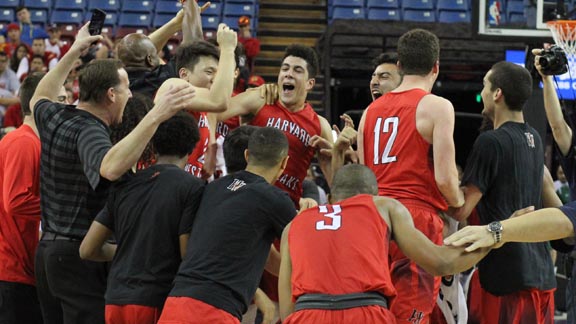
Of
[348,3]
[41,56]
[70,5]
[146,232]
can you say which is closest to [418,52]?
[146,232]

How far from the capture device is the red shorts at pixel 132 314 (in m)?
4.82

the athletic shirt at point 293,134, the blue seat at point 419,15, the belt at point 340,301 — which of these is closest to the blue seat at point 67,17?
the blue seat at point 419,15

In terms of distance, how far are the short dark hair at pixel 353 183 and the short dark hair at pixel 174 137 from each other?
2.83ft

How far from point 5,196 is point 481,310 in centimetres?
323

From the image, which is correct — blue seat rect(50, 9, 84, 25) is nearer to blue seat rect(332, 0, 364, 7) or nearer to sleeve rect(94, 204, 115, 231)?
blue seat rect(332, 0, 364, 7)

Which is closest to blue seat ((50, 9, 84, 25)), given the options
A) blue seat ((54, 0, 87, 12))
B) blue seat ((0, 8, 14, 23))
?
blue seat ((54, 0, 87, 12))

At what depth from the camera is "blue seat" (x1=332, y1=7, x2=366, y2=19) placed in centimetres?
1903

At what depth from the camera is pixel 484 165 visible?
235 inches

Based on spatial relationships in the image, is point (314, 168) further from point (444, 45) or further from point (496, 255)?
point (496, 255)

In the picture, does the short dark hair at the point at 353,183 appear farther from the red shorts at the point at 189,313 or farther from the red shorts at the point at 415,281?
the red shorts at the point at 189,313

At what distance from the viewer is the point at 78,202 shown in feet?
17.5

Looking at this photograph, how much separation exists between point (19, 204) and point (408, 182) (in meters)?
2.45

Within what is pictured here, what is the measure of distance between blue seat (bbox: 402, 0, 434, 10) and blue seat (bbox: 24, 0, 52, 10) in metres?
7.36

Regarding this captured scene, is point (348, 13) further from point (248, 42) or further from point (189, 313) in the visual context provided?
point (189, 313)
